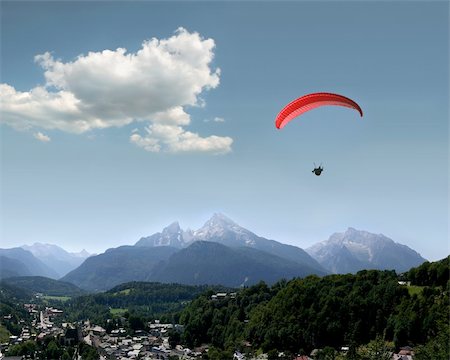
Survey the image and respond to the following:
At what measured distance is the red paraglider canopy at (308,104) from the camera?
1209 inches

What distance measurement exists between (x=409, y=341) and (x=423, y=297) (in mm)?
8852

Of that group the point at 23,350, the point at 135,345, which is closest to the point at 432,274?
the point at 135,345

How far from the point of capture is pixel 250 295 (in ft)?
396

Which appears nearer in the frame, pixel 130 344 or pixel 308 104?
pixel 308 104

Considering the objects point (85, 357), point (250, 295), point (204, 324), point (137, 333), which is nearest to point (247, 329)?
point (204, 324)

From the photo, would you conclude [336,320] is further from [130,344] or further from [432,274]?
[130,344]

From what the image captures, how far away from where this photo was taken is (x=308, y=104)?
31219mm

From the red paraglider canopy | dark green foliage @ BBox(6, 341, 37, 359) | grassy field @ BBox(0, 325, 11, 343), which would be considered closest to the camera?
the red paraglider canopy

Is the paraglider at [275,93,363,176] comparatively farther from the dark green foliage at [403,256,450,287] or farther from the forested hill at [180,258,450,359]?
the dark green foliage at [403,256,450,287]

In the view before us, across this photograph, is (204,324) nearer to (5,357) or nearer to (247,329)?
(247,329)

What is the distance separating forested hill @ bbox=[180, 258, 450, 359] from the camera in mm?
70238

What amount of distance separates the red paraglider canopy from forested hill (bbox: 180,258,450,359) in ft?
144

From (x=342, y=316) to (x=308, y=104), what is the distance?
62.2 metres

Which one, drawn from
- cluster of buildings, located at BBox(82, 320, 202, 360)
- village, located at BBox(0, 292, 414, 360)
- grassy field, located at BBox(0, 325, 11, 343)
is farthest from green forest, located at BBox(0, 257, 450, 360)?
grassy field, located at BBox(0, 325, 11, 343)
